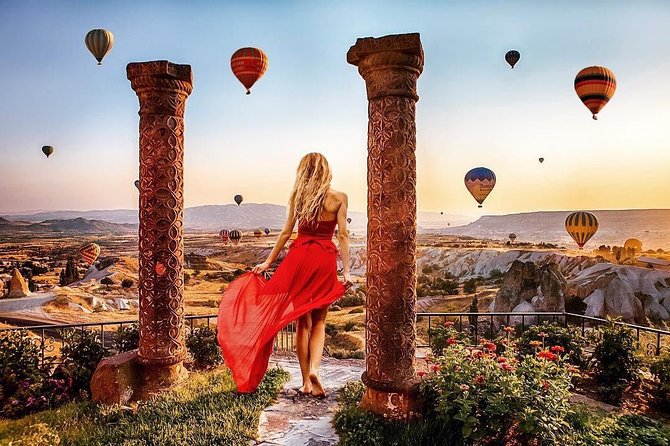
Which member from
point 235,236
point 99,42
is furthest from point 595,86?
point 235,236

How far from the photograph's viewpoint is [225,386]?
622 centimetres

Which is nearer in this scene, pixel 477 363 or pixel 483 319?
pixel 477 363

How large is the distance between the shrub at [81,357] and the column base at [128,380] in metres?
0.74

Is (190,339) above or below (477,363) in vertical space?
below

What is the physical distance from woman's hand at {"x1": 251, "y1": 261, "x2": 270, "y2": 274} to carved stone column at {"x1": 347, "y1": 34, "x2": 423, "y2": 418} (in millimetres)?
1246

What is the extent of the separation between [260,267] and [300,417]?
1649mm

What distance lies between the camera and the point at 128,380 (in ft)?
20.7

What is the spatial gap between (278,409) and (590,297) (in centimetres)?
2138

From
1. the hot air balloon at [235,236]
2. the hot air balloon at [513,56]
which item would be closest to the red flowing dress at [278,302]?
the hot air balloon at [513,56]

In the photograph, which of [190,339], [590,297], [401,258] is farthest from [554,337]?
[590,297]

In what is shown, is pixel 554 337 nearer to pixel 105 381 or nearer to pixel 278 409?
pixel 278 409

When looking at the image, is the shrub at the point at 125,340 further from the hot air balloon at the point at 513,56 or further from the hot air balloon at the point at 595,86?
the hot air balloon at the point at 513,56

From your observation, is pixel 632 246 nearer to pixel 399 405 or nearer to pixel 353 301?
pixel 353 301

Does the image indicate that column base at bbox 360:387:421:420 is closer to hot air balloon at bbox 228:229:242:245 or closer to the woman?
the woman
